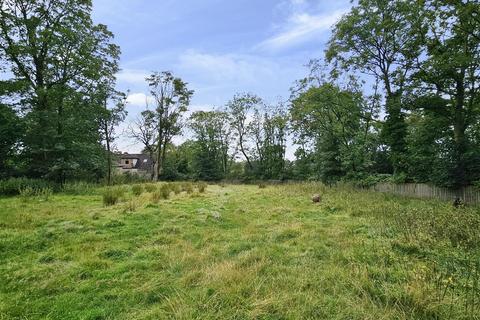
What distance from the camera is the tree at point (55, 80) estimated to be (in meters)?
16.5

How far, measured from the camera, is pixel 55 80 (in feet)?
62.6

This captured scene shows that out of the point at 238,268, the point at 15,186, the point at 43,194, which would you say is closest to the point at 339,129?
the point at 43,194

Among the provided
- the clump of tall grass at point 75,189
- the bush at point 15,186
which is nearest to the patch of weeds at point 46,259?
the bush at point 15,186

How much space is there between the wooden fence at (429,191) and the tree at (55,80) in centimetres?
1910

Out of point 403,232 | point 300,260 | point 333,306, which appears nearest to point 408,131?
point 403,232

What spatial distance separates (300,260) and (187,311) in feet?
7.75

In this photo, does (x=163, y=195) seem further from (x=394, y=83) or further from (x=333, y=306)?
(x=394, y=83)

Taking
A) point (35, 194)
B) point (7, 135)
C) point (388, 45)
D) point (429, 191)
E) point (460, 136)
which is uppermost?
point (388, 45)

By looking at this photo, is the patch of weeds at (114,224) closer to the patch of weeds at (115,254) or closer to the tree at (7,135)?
the patch of weeds at (115,254)

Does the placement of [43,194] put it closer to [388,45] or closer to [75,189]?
[75,189]

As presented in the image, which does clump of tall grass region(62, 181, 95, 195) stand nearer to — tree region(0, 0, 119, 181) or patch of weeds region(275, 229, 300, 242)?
tree region(0, 0, 119, 181)

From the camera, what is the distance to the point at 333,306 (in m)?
3.33

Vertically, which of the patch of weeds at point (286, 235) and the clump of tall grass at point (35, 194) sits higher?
the clump of tall grass at point (35, 194)

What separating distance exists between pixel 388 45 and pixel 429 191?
11.6 m
